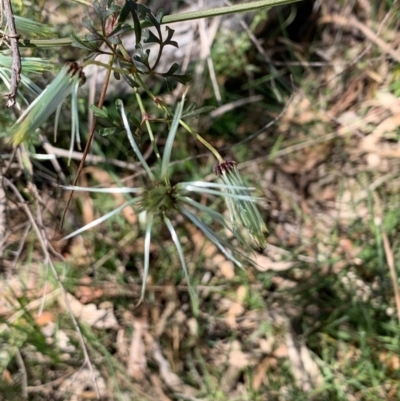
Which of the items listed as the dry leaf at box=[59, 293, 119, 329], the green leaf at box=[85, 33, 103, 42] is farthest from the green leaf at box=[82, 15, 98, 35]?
the dry leaf at box=[59, 293, 119, 329]

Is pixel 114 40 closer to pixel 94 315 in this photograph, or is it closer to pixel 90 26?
pixel 90 26

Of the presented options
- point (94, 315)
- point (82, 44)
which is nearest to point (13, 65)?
point (82, 44)

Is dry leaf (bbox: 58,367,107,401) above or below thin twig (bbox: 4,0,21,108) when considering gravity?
below

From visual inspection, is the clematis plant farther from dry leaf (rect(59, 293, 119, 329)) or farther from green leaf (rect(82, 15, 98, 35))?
dry leaf (rect(59, 293, 119, 329))

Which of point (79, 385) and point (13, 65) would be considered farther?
point (79, 385)

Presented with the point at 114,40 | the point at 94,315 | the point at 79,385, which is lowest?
the point at 79,385

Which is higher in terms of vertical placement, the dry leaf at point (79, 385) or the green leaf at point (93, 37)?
the green leaf at point (93, 37)

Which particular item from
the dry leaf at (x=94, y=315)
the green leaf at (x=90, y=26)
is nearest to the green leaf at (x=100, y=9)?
the green leaf at (x=90, y=26)

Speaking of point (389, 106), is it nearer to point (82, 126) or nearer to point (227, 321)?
point (227, 321)

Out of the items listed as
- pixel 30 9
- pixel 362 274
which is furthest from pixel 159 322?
pixel 30 9

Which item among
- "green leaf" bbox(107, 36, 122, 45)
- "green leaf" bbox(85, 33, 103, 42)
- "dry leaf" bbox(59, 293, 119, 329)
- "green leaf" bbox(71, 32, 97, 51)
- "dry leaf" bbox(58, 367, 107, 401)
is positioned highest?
"green leaf" bbox(107, 36, 122, 45)

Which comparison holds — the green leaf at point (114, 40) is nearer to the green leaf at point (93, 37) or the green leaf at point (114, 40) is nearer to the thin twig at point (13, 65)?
the green leaf at point (93, 37)

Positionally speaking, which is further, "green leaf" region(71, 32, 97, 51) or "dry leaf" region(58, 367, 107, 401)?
"dry leaf" region(58, 367, 107, 401)
